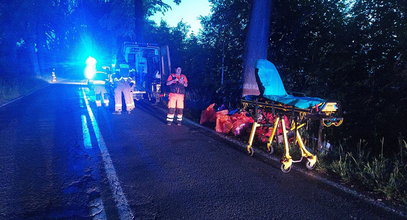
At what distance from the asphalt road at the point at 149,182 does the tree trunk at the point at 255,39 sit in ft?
8.83

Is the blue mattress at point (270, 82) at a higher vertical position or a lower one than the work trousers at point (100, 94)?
higher

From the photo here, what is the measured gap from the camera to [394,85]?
19.3 feet

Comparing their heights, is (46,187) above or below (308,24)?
below

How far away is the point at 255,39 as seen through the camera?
7.64 meters

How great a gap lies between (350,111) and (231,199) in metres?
5.21

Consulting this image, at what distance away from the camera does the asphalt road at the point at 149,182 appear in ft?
9.22

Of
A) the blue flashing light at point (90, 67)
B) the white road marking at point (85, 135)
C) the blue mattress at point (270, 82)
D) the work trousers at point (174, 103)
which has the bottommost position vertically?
the white road marking at point (85, 135)

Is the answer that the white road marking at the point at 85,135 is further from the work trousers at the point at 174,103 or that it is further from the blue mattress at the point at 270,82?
the blue mattress at the point at 270,82

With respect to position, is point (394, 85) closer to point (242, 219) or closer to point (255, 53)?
point (255, 53)

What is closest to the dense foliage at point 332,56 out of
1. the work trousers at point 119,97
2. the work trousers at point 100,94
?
the work trousers at point 119,97

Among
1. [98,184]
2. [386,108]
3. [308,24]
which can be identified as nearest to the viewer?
[98,184]

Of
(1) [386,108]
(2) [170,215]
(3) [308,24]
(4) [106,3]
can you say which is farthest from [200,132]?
(4) [106,3]

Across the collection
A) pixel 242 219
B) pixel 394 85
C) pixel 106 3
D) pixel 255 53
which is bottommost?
pixel 242 219

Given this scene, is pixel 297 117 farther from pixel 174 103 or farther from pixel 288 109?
pixel 174 103
